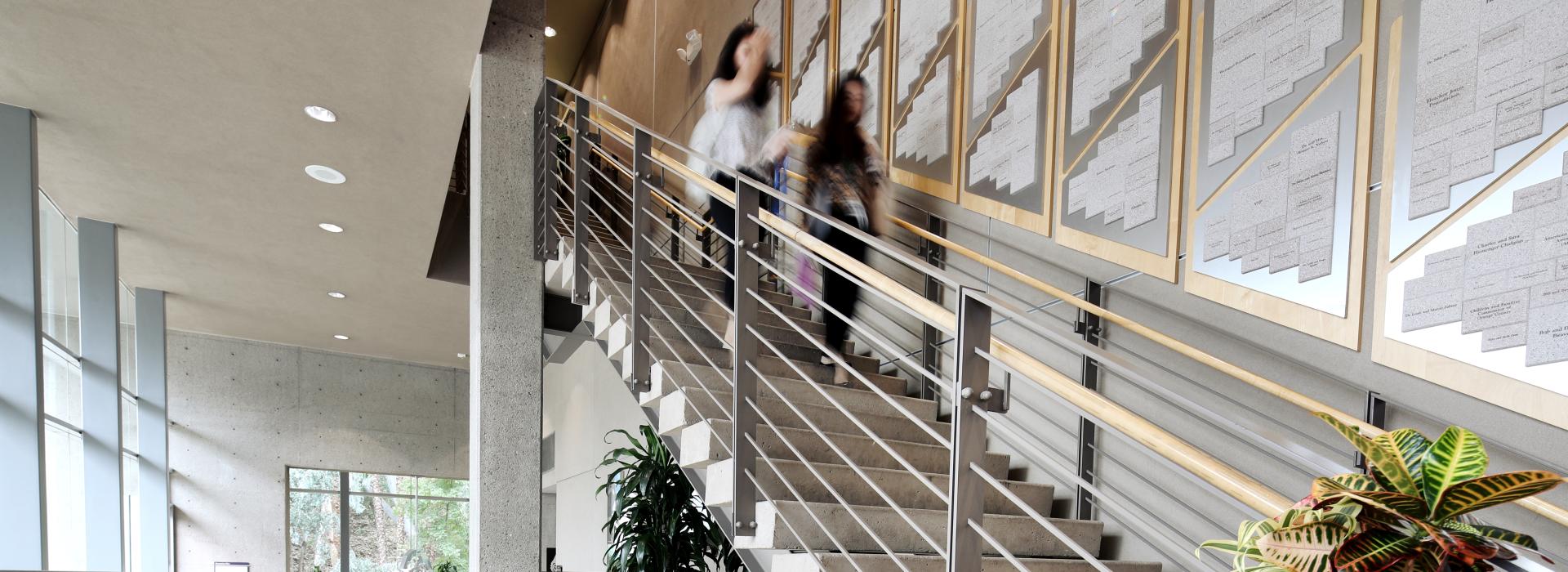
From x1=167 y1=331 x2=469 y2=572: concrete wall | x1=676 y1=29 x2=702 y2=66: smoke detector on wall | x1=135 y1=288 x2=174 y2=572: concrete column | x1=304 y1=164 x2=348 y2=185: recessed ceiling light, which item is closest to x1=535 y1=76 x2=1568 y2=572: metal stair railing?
x1=304 y1=164 x2=348 y2=185: recessed ceiling light

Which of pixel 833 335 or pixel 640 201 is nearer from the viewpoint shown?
pixel 640 201

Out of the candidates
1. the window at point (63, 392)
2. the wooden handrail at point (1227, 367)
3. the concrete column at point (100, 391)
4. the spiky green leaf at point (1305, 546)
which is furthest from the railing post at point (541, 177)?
the concrete column at point (100, 391)

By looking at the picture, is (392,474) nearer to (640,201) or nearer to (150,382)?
(150,382)

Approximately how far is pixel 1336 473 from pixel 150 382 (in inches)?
452

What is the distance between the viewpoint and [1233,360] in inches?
121

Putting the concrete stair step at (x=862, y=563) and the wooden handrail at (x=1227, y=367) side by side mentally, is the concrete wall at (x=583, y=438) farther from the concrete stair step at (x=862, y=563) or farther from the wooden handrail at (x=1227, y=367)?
the concrete stair step at (x=862, y=563)

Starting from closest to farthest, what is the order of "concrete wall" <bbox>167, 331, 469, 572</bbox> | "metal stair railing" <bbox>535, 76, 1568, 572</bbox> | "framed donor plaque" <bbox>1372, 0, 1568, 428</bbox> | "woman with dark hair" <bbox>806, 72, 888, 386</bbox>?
"metal stair railing" <bbox>535, 76, 1568, 572</bbox>
"framed donor plaque" <bbox>1372, 0, 1568, 428</bbox>
"woman with dark hair" <bbox>806, 72, 888, 386</bbox>
"concrete wall" <bbox>167, 331, 469, 572</bbox>

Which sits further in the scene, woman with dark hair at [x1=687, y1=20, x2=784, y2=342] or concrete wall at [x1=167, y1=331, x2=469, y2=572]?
concrete wall at [x1=167, y1=331, x2=469, y2=572]

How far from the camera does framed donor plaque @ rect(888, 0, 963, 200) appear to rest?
466 cm

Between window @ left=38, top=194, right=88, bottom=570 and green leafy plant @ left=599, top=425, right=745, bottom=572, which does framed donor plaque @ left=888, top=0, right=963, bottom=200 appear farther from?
window @ left=38, top=194, right=88, bottom=570

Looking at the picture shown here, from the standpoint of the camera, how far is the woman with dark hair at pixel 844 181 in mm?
4125

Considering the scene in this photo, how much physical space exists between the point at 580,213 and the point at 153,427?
842 centimetres

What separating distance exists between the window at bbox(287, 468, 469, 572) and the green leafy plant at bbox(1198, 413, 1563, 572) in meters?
14.4

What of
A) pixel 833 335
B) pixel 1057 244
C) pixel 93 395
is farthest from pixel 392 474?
pixel 1057 244
